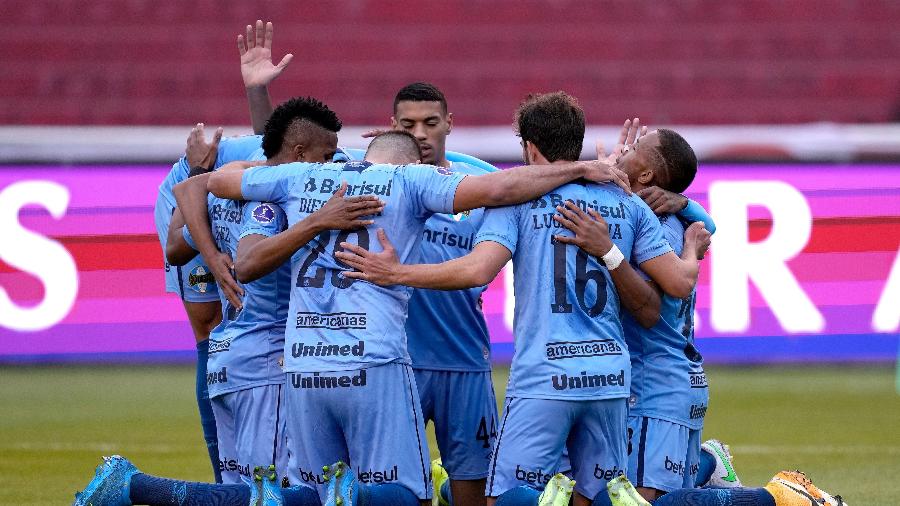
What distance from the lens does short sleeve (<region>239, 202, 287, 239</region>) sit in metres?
5.10

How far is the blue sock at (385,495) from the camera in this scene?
474 centimetres

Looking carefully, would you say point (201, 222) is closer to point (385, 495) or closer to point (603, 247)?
point (385, 495)

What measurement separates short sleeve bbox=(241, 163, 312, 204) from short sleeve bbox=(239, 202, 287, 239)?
0.06 meters

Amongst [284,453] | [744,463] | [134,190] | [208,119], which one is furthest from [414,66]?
[284,453]

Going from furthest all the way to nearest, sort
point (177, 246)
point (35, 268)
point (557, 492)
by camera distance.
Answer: point (35, 268) → point (177, 246) → point (557, 492)

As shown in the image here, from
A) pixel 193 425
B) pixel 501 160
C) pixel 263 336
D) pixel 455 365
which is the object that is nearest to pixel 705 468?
pixel 455 365

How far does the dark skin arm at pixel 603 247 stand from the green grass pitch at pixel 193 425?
7.32 feet

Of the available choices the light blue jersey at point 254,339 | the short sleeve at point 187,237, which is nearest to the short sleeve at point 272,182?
the light blue jersey at point 254,339

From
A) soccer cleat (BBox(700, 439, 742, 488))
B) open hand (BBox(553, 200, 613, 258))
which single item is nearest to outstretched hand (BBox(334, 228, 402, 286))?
open hand (BBox(553, 200, 613, 258))

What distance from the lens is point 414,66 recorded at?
15.7 meters

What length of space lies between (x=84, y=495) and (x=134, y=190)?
6.09 m

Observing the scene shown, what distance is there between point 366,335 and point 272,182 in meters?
0.67

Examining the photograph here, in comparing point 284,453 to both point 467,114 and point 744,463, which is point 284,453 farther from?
point 467,114

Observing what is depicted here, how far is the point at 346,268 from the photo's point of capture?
487 centimetres
